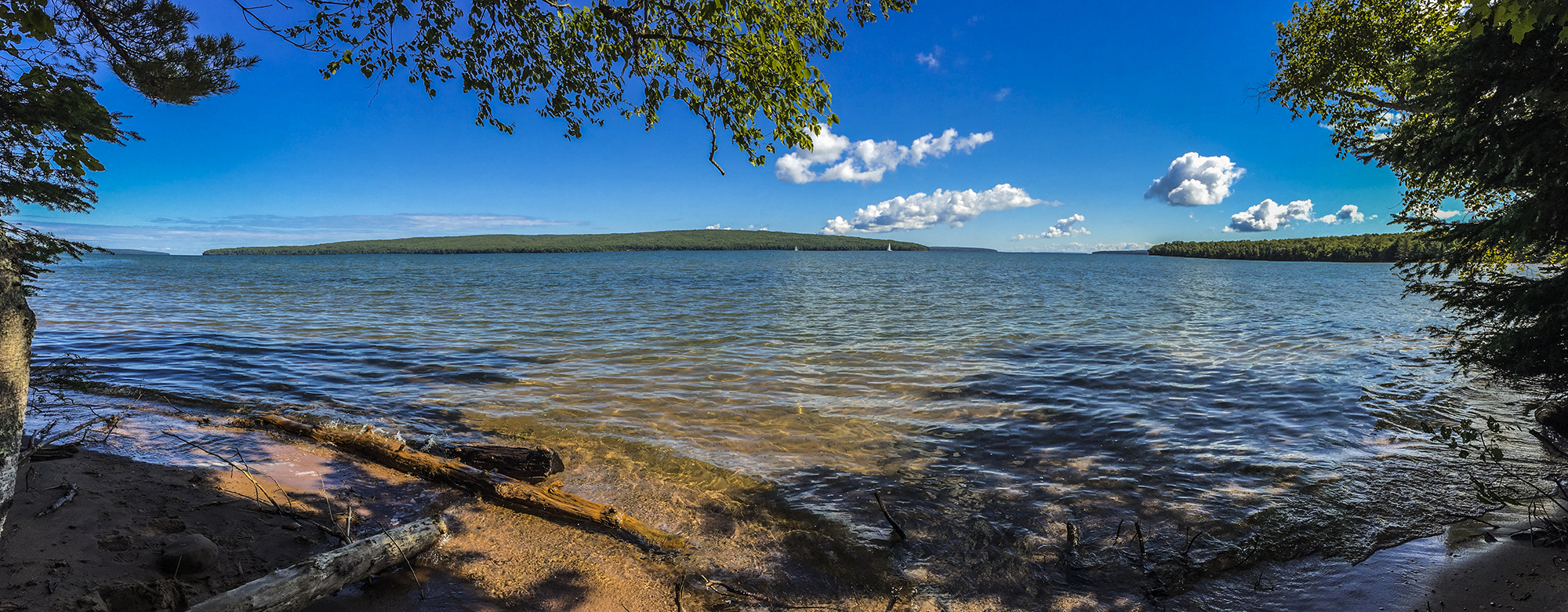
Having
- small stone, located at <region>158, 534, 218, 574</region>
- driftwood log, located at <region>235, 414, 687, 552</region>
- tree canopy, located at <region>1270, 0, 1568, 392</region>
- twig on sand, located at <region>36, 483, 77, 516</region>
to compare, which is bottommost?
driftwood log, located at <region>235, 414, 687, 552</region>

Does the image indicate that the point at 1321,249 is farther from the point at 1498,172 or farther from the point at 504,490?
the point at 504,490

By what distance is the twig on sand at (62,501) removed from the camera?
469 centimetres

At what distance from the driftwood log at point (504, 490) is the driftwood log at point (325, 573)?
96 centimetres

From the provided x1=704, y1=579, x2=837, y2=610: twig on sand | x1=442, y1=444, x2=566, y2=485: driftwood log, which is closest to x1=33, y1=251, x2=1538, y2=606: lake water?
x1=704, y1=579, x2=837, y2=610: twig on sand

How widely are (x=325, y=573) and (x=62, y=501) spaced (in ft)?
9.92

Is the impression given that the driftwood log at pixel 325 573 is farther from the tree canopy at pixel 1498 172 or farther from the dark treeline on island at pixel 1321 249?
the dark treeline on island at pixel 1321 249

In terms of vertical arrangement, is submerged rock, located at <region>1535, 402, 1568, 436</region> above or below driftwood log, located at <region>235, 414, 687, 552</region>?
above

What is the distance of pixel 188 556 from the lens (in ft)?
13.9

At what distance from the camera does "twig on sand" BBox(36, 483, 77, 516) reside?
469 centimetres

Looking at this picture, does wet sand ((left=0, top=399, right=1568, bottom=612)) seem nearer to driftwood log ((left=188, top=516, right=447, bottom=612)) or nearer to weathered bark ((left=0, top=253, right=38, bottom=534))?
driftwood log ((left=188, top=516, right=447, bottom=612))

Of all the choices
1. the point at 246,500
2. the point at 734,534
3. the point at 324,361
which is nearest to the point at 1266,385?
the point at 734,534

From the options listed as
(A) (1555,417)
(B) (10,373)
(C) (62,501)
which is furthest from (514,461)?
(A) (1555,417)

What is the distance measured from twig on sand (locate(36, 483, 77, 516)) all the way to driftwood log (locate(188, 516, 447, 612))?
106 inches

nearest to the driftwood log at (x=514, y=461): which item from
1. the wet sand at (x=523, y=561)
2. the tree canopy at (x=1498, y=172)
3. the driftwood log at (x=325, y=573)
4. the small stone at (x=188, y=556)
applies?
the wet sand at (x=523, y=561)
